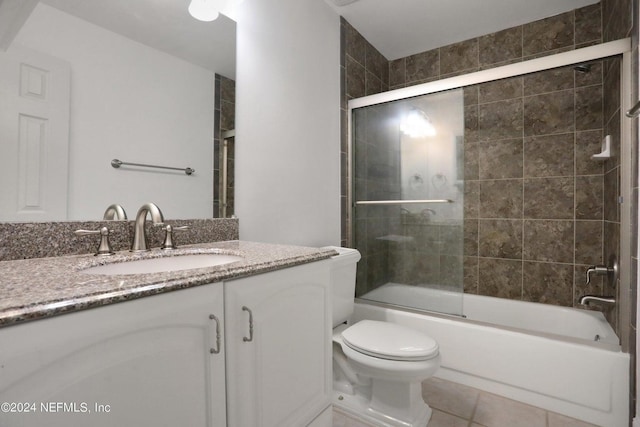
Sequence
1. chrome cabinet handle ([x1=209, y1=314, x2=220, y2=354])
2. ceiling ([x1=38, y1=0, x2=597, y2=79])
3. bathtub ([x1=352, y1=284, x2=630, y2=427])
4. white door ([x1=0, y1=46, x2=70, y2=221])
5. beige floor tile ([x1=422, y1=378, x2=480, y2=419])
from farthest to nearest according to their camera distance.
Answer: beige floor tile ([x1=422, y1=378, x2=480, y2=419])
bathtub ([x1=352, y1=284, x2=630, y2=427])
ceiling ([x1=38, y1=0, x2=597, y2=79])
white door ([x1=0, y1=46, x2=70, y2=221])
chrome cabinet handle ([x1=209, y1=314, x2=220, y2=354])

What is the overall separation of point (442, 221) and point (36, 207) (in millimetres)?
1977

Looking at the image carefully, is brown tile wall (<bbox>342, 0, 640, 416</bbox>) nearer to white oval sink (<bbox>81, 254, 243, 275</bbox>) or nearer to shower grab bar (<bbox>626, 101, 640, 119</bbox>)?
shower grab bar (<bbox>626, 101, 640, 119</bbox>)

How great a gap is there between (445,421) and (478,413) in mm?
194

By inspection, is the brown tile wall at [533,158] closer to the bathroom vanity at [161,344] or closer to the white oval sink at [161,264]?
the white oval sink at [161,264]

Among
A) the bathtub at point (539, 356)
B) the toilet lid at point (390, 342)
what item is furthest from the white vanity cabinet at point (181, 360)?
the bathtub at point (539, 356)

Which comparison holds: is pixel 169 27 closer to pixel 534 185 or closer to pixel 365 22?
pixel 365 22

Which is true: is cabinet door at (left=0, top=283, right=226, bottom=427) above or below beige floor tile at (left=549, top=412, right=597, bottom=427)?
above

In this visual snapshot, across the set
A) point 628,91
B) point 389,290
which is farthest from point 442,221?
point 628,91

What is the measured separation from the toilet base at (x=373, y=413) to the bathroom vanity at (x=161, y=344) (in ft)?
1.60

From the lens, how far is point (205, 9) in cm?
141

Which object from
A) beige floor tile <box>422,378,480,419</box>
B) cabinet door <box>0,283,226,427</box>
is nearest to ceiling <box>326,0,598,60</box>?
cabinet door <box>0,283,226,427</box>

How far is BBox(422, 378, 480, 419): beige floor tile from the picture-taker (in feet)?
5.12

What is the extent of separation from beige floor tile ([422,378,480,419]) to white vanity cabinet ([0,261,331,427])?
0.82 metres

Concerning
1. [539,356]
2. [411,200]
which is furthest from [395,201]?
[539,356]
